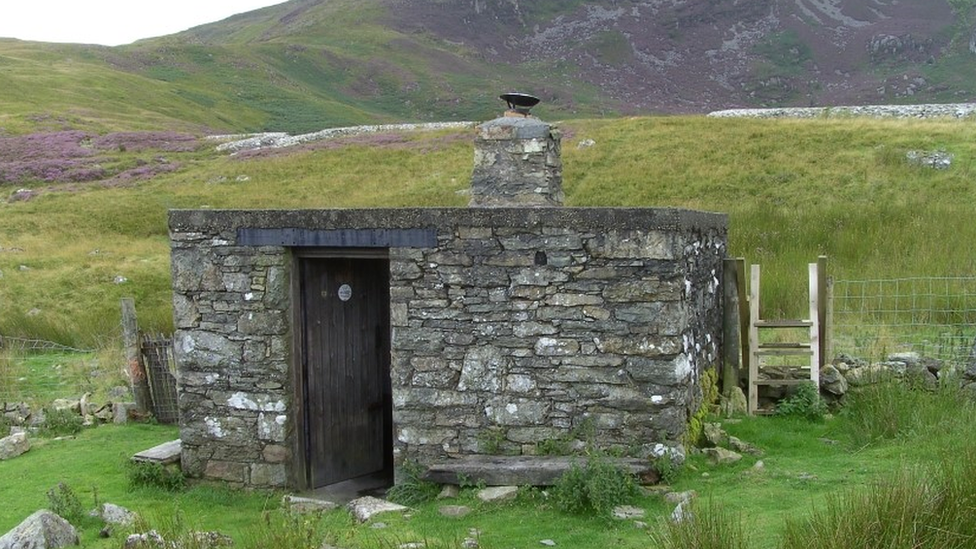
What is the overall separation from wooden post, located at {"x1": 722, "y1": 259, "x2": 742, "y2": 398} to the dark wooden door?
11.8 feet

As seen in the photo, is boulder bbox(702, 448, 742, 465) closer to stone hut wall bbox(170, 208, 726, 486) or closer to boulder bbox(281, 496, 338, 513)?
stone hut wall bbox(170, 208, 726, 486)

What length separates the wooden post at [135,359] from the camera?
10328mm

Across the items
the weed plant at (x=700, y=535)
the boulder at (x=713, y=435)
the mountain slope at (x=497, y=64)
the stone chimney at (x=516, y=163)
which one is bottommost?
the boulder at (x=713, y=435)

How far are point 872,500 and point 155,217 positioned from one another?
87.1ft

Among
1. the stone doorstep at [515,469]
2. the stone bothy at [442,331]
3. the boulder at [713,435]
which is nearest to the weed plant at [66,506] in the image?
the stone bothy at [442,331]

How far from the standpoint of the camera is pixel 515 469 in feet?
22.8

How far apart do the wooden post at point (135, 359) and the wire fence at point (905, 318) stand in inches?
324

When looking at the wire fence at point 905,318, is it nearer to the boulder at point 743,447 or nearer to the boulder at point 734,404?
the boulder at point 734,404

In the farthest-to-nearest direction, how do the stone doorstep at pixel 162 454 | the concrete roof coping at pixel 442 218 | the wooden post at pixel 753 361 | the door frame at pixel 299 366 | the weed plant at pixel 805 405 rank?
1. the wooden post at pixel 753 361
2. the weed plant at pixel 805 405
3. the stone doorstep at pixel 162 454
4. the door frame at pixel 299 366
5. the concrete roof coping at pixel 442 218

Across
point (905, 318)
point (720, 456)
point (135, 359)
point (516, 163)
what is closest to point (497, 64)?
point (905, 318)

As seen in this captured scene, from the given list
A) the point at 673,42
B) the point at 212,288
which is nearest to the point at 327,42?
the point at 673,42

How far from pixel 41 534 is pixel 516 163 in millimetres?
5756

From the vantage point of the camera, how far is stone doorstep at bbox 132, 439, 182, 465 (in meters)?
8.21

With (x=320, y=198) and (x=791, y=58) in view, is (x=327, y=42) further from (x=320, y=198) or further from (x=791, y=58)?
(x=320, y=198)
